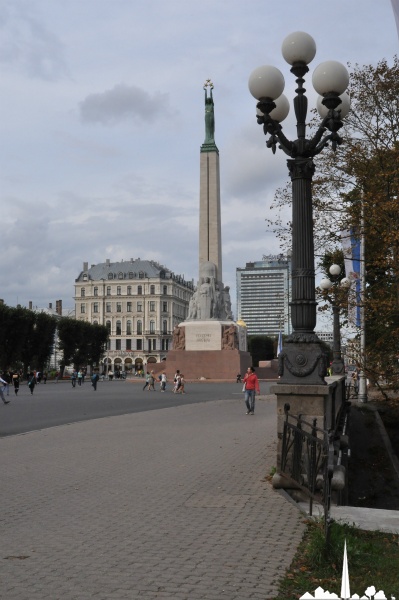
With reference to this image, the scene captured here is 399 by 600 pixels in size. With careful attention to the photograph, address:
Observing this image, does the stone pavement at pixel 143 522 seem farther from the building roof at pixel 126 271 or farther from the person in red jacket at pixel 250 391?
the building roof at pixel 126 271

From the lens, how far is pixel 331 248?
71.3 ft

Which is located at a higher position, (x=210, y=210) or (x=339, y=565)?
(x=210, y=210)

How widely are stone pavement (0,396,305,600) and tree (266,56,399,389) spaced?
504 centimetres

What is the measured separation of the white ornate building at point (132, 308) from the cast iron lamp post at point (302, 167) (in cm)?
13385

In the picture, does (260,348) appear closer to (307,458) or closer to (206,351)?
(206,351)

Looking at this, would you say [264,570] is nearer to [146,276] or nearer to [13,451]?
[13,451]

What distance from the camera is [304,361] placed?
10.0 meters

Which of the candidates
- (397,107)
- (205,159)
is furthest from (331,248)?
(205,159)

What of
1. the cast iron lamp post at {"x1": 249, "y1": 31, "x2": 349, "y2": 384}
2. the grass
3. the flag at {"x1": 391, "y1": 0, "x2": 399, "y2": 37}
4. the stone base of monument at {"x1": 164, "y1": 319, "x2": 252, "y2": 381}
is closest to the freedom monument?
the stone base of monument at {"x1": 164, "y1": 319, "x2": 252, "y2": 381}

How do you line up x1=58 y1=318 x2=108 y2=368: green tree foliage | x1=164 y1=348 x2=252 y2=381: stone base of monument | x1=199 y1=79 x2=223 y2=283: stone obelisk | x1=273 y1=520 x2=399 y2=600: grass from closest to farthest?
x1=273 y1=520 x2=399 y2=600: grass → x1=164 y1=348 x2=252 y2=381: stone base of monument → x1=199 y1=79 x2=223 y2=283: stone obelisk → x1=58 y1=318 x2=108 y2=368: green tree foliage

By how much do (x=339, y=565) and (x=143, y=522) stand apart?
98.7 inches

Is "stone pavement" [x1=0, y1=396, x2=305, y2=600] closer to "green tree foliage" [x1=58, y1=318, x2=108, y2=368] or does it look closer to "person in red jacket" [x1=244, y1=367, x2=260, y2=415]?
"person in red jacket" [x1=244, y1=367, x2=260, y2=415]

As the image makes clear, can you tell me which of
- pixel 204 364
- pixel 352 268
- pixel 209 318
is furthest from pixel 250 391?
pixel 209 318

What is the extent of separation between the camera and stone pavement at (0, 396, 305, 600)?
18.1 feet
